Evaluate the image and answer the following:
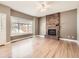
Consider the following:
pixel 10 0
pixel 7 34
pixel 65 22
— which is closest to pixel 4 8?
pixel 10 0

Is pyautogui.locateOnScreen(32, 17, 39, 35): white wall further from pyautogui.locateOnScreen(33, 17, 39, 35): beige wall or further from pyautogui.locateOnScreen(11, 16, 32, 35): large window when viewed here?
pyautogui.locateOnScreen(11, 16, 32, 35): large window

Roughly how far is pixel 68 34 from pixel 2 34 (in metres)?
5.63

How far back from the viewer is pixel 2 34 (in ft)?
19.1

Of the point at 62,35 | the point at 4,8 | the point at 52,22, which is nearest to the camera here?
the point at 4,8

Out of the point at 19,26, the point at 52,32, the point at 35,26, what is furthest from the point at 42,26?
the point at 19,26

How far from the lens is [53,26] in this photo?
9680 millimetres

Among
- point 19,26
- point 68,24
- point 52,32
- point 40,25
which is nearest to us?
point 68,24

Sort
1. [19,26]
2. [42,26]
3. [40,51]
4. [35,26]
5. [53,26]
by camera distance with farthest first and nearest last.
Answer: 1. [42,26]
2. [35,26]
3. [53,26]
4. [19,26]
5. [40,51]

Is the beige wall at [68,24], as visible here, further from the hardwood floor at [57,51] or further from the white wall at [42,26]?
the hardwood floor at [57,51]

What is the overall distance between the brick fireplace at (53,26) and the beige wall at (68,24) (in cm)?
50

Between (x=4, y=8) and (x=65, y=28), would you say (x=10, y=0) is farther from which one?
(x=65, y=28)

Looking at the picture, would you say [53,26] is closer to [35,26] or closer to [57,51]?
[35,26]

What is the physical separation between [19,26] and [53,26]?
144 inches

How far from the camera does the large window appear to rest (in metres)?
7.44
